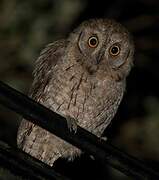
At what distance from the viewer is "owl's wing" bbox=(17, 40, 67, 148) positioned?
511 cm

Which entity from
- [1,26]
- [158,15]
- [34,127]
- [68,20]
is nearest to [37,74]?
[34,127]

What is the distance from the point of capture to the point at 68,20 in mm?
7242

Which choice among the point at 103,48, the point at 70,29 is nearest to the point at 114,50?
the point at 103,48

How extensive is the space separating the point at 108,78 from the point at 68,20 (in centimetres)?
218

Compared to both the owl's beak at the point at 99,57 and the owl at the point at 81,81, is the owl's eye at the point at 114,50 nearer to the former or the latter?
the owl at the point at 81,81

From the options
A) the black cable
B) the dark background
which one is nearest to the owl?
the dark background

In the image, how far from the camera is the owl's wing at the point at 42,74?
201 inches

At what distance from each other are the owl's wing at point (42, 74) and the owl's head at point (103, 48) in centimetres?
11

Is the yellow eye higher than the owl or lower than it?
higher

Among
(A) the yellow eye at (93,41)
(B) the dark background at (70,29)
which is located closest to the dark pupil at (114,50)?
(A) the yellow eye at (93,41)

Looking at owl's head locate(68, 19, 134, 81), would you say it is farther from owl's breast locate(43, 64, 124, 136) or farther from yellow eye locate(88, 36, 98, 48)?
owl's breast locate(43, 64, 124, 136)

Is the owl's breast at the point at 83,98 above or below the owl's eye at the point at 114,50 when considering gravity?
below

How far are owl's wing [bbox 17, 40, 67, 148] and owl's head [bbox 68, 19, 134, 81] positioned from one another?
4.3 inches

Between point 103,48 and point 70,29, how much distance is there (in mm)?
2240
